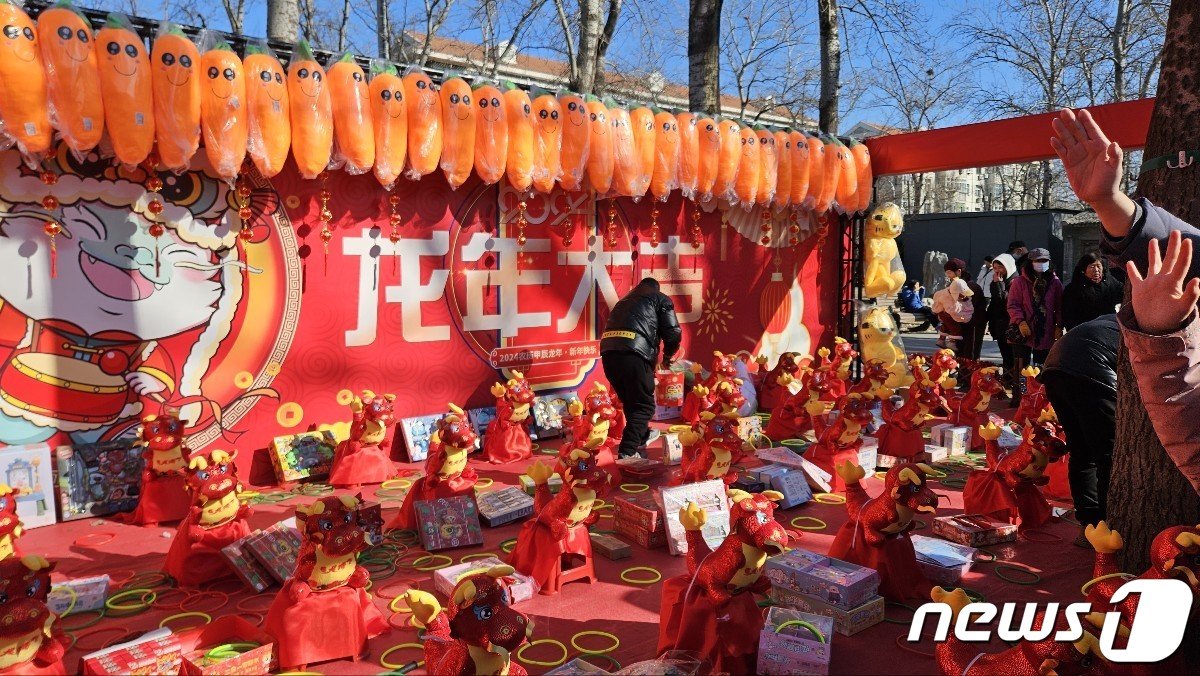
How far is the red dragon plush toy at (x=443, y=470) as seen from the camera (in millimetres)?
4809

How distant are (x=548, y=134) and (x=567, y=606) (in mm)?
3882

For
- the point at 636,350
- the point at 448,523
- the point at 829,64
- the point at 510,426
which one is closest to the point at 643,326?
the point at 636,350

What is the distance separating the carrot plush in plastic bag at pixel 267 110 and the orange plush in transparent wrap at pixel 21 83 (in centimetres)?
110

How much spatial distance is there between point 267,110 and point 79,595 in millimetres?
3041

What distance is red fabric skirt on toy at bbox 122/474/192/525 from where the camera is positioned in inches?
192

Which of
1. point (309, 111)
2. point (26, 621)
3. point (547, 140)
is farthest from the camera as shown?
point (547, 140)

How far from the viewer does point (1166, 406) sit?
191 cm

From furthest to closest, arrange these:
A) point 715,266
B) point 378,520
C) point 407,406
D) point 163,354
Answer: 1. point 715,266
2. point 407,406
3. point 163,354
4. point 378,520

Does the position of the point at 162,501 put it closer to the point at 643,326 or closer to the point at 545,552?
the point at 545,552

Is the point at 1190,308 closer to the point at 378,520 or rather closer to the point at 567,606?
the point at 567,606

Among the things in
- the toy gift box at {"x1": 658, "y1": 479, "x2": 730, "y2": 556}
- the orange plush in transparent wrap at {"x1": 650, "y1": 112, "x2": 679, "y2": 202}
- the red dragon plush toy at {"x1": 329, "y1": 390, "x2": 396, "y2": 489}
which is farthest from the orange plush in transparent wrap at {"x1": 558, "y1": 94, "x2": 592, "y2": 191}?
the toy gift box at {"x1": 658, "y1": 479, "x2": 730, "y2": 556}

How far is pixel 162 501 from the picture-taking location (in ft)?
16.1

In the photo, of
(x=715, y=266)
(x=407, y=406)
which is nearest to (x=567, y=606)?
(x=407, y=406)

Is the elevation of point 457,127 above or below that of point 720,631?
above
